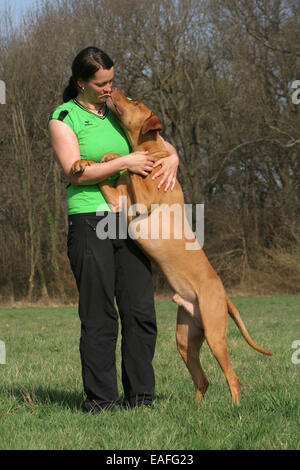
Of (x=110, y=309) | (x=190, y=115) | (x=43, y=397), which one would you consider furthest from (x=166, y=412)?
(x=190, y=115)

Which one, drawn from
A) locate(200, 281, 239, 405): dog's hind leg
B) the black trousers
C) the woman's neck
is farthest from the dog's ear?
locate(200, 281, 239, 405): dog's hind leg

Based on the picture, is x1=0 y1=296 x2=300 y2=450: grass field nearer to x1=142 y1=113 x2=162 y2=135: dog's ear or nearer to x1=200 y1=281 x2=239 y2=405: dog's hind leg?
x1=200 y1=281 x2=239 y2=405: dog's hind leg

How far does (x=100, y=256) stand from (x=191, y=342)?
3.24 ft

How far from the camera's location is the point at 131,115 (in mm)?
4402

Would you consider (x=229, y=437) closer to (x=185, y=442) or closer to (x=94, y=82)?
(x=185, y=442)

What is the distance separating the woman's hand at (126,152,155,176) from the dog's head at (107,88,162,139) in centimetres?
28

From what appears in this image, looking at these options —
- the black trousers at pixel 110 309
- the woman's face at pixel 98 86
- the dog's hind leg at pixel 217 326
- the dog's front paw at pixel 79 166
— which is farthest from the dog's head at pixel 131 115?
the dog's hind leg at pixel 217 326

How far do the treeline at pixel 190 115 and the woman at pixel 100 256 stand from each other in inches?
862

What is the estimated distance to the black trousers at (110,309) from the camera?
4.17m

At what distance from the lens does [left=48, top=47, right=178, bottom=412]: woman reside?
4.11m

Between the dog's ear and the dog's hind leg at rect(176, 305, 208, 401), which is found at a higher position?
the dog's ear

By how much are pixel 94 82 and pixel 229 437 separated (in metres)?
2.44
